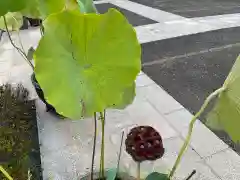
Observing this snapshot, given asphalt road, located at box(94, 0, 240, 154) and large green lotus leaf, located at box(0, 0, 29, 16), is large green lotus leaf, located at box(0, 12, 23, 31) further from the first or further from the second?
asphalt road, located at box(94, 0, 240, 154)

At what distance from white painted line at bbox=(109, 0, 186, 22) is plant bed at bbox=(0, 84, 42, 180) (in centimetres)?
265

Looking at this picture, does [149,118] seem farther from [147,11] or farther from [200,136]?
[147,11]

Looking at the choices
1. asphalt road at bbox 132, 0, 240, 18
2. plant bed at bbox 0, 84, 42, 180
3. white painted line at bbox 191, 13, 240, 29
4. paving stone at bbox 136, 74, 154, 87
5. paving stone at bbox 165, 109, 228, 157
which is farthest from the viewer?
asphalt road at bbox 132, 0, 240, 18

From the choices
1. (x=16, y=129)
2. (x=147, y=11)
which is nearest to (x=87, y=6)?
(x=16, y=129)

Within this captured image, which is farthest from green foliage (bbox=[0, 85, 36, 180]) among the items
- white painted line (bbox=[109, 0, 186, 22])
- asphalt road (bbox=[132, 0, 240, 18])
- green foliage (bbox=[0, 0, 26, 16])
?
asphalt road (bbox=[132, 0, 240, 18])

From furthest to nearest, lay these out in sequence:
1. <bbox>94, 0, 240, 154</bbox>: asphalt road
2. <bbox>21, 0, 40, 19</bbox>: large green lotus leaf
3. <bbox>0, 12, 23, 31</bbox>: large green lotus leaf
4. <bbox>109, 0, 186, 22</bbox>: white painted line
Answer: <bbox>109, 0, 186, 22</bbox>: white painted line
<bbox>94, 0, 240, 154</bbox>: asphalt road
<bbox>0, 12, 23, 31</bbox>: large green lotus leaf
<bbox>21, 0, 40, 19</bbox>: large green lotus leaf

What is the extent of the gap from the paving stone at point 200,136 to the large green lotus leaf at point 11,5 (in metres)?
1.41

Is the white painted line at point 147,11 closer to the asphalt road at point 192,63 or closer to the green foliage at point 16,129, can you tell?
the asphalt road at point 192,63

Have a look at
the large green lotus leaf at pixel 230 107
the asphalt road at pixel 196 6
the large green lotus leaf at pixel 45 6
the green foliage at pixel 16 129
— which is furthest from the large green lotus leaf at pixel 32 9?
the asphalt road at pixel 196 6

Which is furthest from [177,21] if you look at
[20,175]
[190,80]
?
[20,175]

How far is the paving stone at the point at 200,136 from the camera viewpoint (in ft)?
5.92

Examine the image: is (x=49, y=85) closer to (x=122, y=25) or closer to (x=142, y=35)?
(x=122, y=25)

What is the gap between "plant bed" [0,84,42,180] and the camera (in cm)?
162

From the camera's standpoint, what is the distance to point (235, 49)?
127 inches
